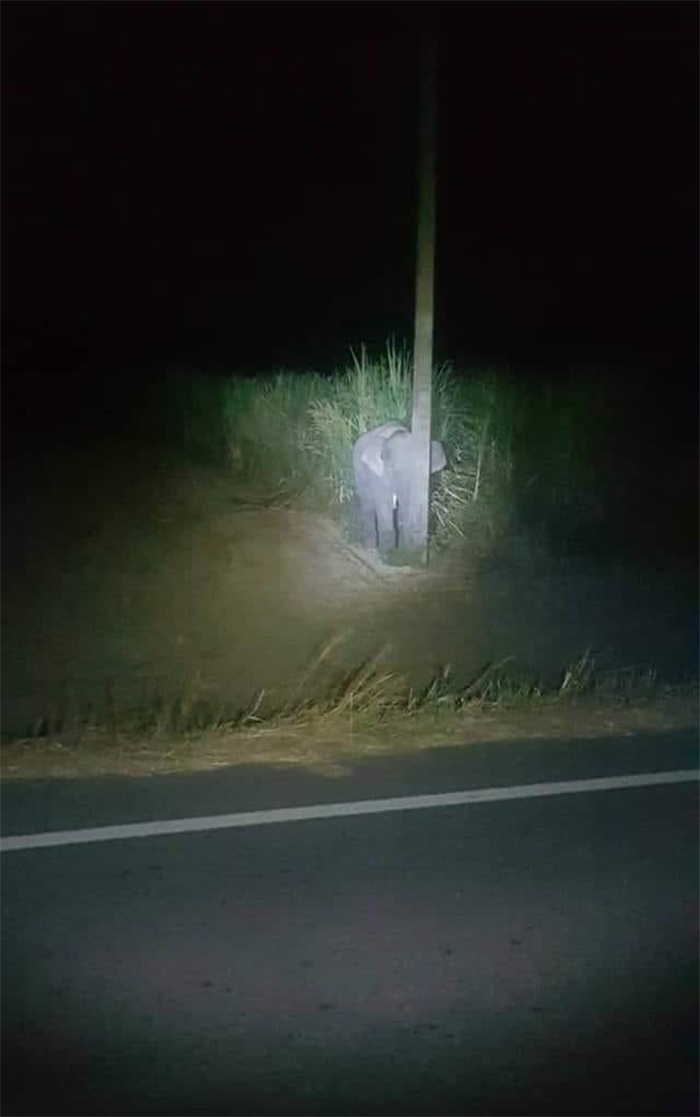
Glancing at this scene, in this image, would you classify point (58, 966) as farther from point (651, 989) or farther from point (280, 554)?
point (280, 554)

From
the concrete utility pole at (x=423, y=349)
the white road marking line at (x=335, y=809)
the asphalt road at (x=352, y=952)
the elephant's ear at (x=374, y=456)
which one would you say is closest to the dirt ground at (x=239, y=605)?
the concrete utility pole at (x=423, y=349)

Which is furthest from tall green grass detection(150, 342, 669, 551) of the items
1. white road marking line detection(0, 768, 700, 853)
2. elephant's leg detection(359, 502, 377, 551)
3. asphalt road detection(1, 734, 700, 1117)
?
asphalt road detection(1, 734, 700, 1117)

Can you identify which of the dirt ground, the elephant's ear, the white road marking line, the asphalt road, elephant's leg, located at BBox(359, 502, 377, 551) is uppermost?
the elephant's ear

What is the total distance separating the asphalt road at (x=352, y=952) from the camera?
15.7 ft

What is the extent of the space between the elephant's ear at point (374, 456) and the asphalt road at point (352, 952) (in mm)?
4807


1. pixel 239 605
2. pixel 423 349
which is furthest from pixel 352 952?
pixel 423 349

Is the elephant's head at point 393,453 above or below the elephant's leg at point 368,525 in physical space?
above

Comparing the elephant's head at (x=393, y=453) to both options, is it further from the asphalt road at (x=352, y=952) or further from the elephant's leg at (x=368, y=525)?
the asphalt road at (x=352, y=952)

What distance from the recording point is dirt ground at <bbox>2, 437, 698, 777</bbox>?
31.8 feet

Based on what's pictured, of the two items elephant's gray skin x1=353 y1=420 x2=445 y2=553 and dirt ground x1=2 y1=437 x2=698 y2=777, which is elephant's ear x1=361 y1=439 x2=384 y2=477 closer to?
elephant's gray skin x1=353 y1=420 x2=445 y2=553

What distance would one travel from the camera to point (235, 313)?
775 inches

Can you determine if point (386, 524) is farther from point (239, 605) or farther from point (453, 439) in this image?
point (239, 605)

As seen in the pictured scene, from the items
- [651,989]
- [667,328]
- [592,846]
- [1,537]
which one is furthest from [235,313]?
[651,989]

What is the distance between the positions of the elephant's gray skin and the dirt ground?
0.22m
